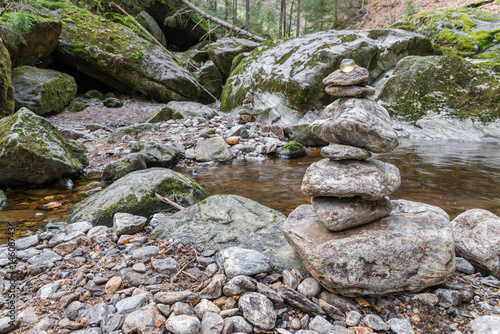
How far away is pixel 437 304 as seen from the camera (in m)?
2.29

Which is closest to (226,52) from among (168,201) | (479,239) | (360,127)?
(168,201)

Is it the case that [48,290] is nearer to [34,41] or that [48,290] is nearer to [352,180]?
[352,180]

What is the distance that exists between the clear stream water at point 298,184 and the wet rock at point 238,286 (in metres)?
2.55

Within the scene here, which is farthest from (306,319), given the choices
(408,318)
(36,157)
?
(36,157)

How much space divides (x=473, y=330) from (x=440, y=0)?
31306mm

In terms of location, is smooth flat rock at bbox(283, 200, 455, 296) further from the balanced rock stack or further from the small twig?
the small twig

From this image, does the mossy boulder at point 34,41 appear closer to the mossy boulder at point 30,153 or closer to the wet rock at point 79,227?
the mossy boulder at point 30,153

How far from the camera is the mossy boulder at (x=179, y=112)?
11750 millimetres

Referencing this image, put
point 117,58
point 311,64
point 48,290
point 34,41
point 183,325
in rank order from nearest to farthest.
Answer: point 183,325 < point 48,290 < point 34,41 < point 311,64 < point 117,58

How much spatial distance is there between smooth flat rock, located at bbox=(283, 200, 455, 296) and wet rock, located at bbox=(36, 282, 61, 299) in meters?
2.36

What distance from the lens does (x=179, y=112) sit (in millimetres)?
11984

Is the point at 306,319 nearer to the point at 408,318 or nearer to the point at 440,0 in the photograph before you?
the point at 408,318

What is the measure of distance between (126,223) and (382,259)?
309 centimetres

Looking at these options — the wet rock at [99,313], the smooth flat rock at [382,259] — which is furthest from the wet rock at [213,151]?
the wet rock at [99,313]
